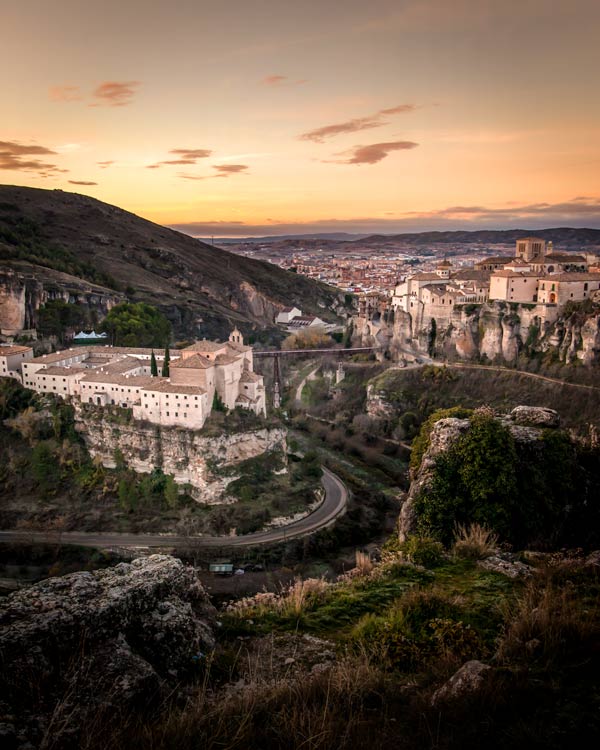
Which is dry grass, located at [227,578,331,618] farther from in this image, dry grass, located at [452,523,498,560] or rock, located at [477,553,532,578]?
rock, located at [477,553,532,578]

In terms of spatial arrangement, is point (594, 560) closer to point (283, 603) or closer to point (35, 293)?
point (283, 603)

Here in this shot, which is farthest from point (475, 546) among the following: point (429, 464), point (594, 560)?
point (429, 464)

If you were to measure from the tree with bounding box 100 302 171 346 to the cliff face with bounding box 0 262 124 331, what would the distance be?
661 cm

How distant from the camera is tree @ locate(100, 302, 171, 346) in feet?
130

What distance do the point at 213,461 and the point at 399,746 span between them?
75.7 ft

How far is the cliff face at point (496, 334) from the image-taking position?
35.9m

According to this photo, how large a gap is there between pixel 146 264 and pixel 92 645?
247ft

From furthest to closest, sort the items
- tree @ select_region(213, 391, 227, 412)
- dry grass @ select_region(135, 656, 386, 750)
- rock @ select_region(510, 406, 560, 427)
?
tree @ select_region(213, 391, 227, 412) → rock @ select_region(510, 406, 560, 427) → dry grass @ select_region(135, 656, 386, 750)

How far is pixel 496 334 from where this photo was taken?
41.2 m

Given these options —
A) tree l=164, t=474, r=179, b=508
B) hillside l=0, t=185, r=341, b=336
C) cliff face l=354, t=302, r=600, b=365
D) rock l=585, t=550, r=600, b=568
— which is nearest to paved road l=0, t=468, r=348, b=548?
tree l=164, t=474, r=179, b=508

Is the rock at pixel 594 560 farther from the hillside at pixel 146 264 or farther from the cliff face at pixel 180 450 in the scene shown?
the hillside at pixel 146 264

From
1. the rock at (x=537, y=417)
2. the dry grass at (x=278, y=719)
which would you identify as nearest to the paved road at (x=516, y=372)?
the rock at (x=537, y=417)

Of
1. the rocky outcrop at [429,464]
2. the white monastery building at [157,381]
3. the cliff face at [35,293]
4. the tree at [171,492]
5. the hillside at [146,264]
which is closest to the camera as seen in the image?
the rocky outcrop at [429,464]

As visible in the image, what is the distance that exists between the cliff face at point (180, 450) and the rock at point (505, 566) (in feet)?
63.3
